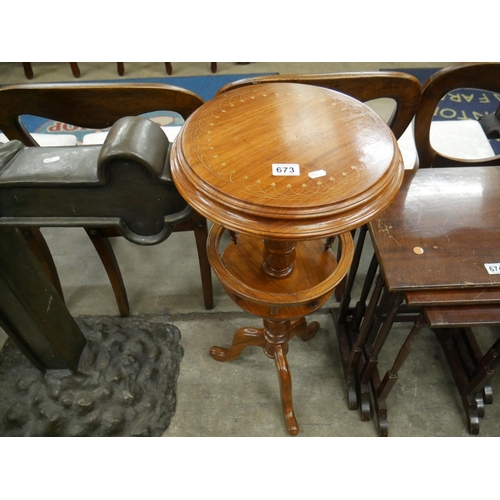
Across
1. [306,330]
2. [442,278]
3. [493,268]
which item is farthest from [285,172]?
[306,330]

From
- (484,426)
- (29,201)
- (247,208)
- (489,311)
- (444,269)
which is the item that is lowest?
(484,426)

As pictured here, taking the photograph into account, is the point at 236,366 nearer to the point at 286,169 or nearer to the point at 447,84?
the point at 286,169

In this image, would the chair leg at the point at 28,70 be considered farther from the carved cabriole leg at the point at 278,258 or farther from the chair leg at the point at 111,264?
the carved cabriole leg at the point at 278,258

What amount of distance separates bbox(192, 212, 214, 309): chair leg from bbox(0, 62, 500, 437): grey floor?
0.10 metres

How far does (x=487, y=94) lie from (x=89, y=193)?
3372mm

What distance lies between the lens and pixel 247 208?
89 centimetres

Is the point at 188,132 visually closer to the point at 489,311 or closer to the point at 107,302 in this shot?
the point at 489,311

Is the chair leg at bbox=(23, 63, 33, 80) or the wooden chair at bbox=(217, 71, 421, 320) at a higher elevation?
the wooden chair at bbox=(217, 71, 421, 320)

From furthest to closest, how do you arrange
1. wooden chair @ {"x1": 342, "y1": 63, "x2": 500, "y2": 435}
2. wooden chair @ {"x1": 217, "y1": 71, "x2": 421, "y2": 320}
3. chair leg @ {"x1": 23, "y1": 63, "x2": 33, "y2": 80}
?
chair leg @ {"x1": 23, "y1": 63, "x2": 33, "y2": 80}
wooden chair @ {"x1": 217, "y1": 71, "x2": 421, "y2": 320}
wooden chair @ {"x1": 342, "y1": 63, "x2": 500, "y2": 435}

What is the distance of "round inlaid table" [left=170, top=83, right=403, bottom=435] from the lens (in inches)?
35.3

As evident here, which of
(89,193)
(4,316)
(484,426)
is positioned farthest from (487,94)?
(4,316)

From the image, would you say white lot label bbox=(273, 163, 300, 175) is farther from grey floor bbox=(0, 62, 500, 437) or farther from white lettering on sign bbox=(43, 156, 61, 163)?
grey floor bbox=(0, 62, 500, 437)

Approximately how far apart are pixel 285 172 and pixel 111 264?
124 cm

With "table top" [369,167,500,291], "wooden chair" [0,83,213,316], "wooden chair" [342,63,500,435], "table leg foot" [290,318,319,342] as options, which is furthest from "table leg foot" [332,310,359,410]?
"wooden chair" [0,83,213,316]
